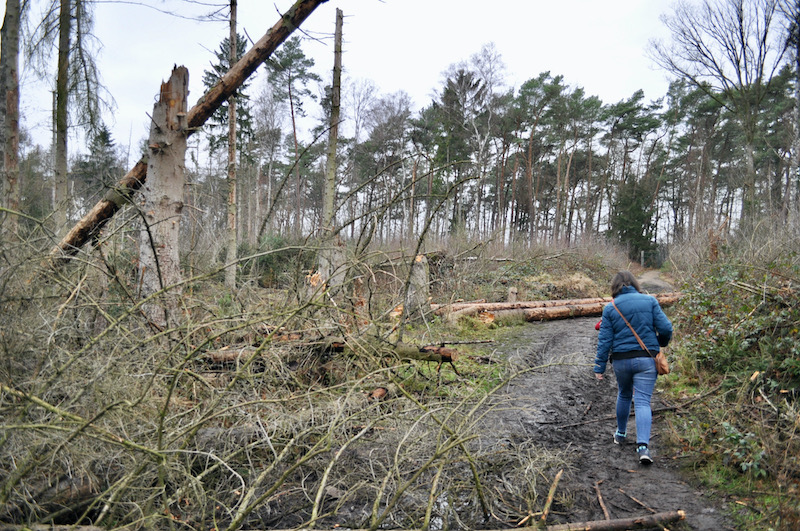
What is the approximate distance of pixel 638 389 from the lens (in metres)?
3.98

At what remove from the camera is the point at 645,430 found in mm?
3814

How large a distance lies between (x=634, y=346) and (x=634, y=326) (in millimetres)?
176

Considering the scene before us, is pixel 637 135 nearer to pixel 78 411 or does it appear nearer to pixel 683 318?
pixel 683 318

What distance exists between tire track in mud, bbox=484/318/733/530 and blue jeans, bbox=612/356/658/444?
0.82 feet

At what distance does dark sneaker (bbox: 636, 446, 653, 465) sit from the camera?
12.0ft

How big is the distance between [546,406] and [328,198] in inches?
283

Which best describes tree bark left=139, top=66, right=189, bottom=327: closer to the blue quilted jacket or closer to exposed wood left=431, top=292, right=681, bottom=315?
the blue quilted jacket

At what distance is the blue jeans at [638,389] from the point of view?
3.84 metres

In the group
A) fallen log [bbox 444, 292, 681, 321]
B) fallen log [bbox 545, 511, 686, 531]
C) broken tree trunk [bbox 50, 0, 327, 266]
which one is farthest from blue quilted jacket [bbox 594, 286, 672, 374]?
fallen log [bbox 444, 292, 681, 321]

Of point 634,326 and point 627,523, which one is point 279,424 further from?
point 634,326

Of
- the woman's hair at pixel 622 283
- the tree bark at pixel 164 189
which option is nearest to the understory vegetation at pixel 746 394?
the woman's hair at pixel 622 283

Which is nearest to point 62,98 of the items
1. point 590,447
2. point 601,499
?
point 590,447

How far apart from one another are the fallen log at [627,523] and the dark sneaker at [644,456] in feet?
3.11

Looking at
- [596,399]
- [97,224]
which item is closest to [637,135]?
[596,399]
